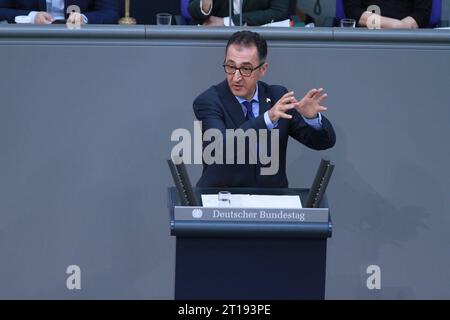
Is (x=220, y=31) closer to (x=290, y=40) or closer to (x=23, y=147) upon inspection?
(x=290, y=40)

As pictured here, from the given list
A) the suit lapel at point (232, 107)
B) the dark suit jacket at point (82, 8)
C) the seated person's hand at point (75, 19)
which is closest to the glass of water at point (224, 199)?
the suit lapel at point (232, 107)

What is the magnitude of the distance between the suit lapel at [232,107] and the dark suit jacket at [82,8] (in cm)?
129

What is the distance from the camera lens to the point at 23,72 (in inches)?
192

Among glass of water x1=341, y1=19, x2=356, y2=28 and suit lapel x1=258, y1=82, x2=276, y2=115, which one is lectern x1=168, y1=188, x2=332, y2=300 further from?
glass of water x1=341, y1=19, x2=356, y2=28

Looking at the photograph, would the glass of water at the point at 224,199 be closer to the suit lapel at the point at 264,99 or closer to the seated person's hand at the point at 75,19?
the suit lapel at the point at 264,99

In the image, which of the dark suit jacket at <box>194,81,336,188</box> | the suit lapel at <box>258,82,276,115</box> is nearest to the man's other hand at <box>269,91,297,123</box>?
the dark suit jacket at <box>194,81,336,188</box>

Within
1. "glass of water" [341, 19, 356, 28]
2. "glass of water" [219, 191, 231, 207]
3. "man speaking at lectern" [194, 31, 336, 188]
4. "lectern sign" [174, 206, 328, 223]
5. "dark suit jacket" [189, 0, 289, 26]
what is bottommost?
"lectern sign" [174, 206, 328, 223]

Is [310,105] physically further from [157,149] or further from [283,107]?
[157,149]

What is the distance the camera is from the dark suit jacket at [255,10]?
5.42 meters

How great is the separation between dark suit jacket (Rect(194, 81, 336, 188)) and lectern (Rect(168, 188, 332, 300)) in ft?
2.21

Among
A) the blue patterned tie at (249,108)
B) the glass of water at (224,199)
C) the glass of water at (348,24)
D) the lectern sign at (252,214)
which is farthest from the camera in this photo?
the glass of water at (348,24)

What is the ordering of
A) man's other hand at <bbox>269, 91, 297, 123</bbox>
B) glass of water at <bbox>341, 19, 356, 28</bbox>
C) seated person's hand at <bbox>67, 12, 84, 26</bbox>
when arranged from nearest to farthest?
man's other hand at <bbox>269, 91, 297, 123</bbox>
seated person's hand at <bbox>67, 12, 84, 26</bbox>
glass of water at <bbox>341, 19, 356, 28</bbox>

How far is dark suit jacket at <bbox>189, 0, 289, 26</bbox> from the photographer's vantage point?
17.8 feet

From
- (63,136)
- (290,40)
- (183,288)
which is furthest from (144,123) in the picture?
(183,288)
